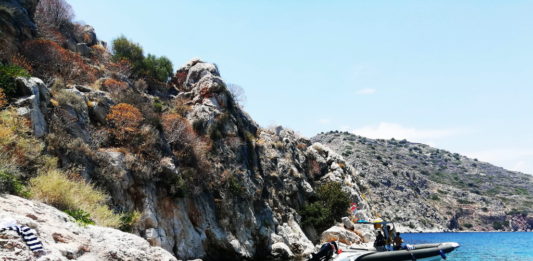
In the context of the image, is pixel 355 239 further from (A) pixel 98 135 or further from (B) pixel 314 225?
(A) pixel 98 135

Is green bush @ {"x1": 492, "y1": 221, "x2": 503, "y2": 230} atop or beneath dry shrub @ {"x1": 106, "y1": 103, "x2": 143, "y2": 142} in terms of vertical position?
beneath

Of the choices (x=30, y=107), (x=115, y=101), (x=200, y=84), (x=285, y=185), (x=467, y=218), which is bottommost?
(x=467, y=218)

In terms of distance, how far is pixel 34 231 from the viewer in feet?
16.6

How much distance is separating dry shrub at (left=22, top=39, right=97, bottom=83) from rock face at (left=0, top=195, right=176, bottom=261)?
16.4 m

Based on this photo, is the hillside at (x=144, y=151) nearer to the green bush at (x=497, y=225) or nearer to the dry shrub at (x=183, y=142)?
the dry shrub at (x=183, y=142)

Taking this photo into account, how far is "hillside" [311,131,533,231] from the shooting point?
99438 millimetres

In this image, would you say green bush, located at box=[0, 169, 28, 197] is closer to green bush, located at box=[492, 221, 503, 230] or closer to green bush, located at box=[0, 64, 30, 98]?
green bush, located at box=[0, 64, 30, 98]

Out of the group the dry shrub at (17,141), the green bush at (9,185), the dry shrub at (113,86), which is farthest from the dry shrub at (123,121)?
the green bush at (9,185)

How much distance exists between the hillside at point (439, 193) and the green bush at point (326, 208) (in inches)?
1814

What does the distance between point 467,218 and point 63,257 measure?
122m

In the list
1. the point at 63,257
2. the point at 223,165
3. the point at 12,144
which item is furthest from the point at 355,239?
the point at 63,257

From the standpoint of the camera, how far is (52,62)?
824 inches

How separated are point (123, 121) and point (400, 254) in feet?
58.6

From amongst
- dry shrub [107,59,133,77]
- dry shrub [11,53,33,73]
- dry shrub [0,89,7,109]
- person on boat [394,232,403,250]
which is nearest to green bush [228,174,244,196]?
person on boat [394,232,403,250]
